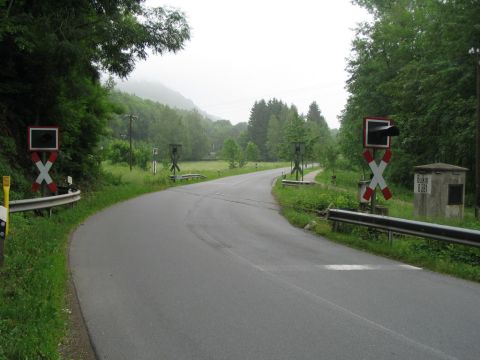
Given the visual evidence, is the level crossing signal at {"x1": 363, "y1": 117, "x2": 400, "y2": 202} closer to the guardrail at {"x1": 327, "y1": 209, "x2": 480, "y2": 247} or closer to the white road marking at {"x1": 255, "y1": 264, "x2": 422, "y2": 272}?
the guardrail at {"x1": 327, "y1": 209, "x2": 480, "y2": 247}

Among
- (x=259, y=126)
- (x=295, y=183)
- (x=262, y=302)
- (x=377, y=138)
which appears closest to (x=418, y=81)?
(x=295, y=183)

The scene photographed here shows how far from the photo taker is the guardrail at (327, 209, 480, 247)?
7.85m

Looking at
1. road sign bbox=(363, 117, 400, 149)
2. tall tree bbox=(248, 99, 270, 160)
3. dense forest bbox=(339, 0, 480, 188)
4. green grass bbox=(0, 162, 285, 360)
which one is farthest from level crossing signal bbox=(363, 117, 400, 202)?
tall tree bbox=(248, 99, 270, 160)

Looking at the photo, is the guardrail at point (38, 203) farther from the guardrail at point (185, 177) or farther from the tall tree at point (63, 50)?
the guardrail at point (185, 177)

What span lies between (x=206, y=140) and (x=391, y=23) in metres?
108

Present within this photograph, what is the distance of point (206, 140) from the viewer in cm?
14188

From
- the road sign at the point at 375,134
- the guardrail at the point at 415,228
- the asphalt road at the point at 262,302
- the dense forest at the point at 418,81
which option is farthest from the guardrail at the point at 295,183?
the asphalt road at the point at 262,302

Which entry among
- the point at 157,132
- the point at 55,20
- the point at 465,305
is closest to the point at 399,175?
the point at 55,20

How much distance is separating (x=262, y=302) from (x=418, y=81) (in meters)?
26.3

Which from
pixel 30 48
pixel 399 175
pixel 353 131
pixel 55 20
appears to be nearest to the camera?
pixel 30 48

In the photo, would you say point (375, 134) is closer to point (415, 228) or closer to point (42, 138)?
point (415, 228)

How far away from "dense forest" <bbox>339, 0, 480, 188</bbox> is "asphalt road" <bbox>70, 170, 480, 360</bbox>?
730 inches

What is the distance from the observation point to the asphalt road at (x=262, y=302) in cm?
424

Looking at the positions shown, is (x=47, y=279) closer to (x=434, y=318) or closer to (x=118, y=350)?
(x=118, y=350)
